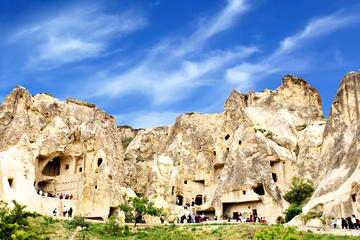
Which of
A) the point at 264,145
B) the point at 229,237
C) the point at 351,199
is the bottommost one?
the point at 229,237

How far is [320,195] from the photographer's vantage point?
40.9m

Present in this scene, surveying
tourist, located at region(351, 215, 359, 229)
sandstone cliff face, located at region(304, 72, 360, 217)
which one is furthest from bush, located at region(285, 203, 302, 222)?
tourist, located at region(351, 215, 359, 229)

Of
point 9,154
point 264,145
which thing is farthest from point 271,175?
point 9,154

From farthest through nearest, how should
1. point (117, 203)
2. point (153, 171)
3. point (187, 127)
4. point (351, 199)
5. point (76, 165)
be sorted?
point (187, 127) < point (153, 171) < point (76, 165) < point (117, 203) < point (351, 199)

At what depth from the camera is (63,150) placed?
52.9 m

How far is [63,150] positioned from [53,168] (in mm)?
4740

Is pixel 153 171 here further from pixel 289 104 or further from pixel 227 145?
pixel 289 104

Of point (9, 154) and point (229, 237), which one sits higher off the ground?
point (9, 154)

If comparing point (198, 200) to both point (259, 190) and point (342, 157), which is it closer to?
point (259, 190)

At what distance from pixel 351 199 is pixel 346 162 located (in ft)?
18.5

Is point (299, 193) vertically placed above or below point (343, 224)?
above

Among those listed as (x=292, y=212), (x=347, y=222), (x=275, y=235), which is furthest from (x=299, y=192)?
(x=275, y=235)

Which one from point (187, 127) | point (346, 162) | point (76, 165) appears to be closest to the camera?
point (346, 162)

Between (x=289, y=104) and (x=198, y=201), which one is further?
(x=289, y=104)
